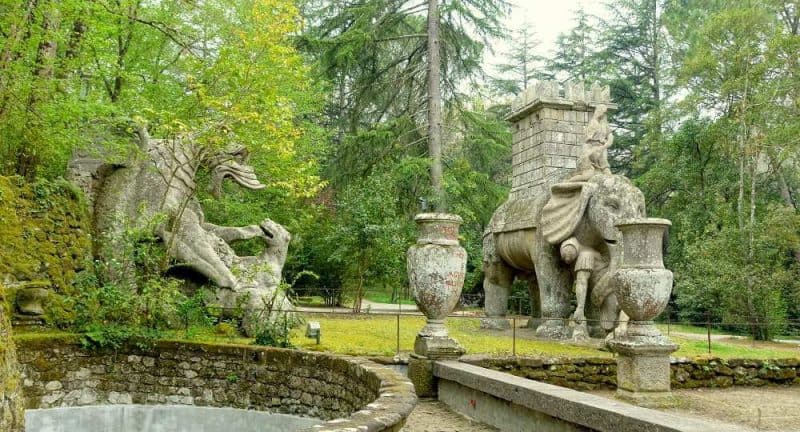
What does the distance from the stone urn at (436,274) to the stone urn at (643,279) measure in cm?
174

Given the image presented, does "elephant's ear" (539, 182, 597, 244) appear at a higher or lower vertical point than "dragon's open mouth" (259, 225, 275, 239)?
higher

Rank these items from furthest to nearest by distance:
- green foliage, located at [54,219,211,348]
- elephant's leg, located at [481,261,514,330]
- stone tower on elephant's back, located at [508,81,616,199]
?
elephant's leg, located at [481,261,514,330] < stone tower on elephant's back, located at [508,81,616,199] < green foliage, located at [54,219,211,348]

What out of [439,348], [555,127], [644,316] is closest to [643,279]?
[644,316]

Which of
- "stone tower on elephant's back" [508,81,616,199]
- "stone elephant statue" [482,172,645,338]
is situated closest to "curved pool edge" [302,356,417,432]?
"stone elephant statue" [482,172,645,338]

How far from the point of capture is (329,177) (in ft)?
66.3

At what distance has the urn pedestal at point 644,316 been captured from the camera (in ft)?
20.4

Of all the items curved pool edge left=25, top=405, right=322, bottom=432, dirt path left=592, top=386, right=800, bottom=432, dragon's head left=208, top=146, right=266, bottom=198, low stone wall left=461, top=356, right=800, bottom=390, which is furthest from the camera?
dragon's head left=208, top=146, right=266, bottom=198

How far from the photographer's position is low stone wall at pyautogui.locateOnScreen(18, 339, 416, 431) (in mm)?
7660

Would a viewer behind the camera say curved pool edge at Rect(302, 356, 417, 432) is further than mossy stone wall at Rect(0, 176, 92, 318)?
No

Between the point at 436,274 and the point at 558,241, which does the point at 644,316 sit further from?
the point at 558,241

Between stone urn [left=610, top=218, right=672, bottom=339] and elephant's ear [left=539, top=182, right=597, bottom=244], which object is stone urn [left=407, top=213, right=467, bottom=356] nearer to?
stone urn [left=610, top=218, right=672, bottom=339]

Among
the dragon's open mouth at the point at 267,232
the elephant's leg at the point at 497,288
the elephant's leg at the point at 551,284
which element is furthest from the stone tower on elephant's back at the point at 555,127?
the dragon's open mouth at the point at 267,232

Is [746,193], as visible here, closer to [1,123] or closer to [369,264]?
[369,264]

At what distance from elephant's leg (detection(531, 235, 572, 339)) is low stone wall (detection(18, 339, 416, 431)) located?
13.6 feet
